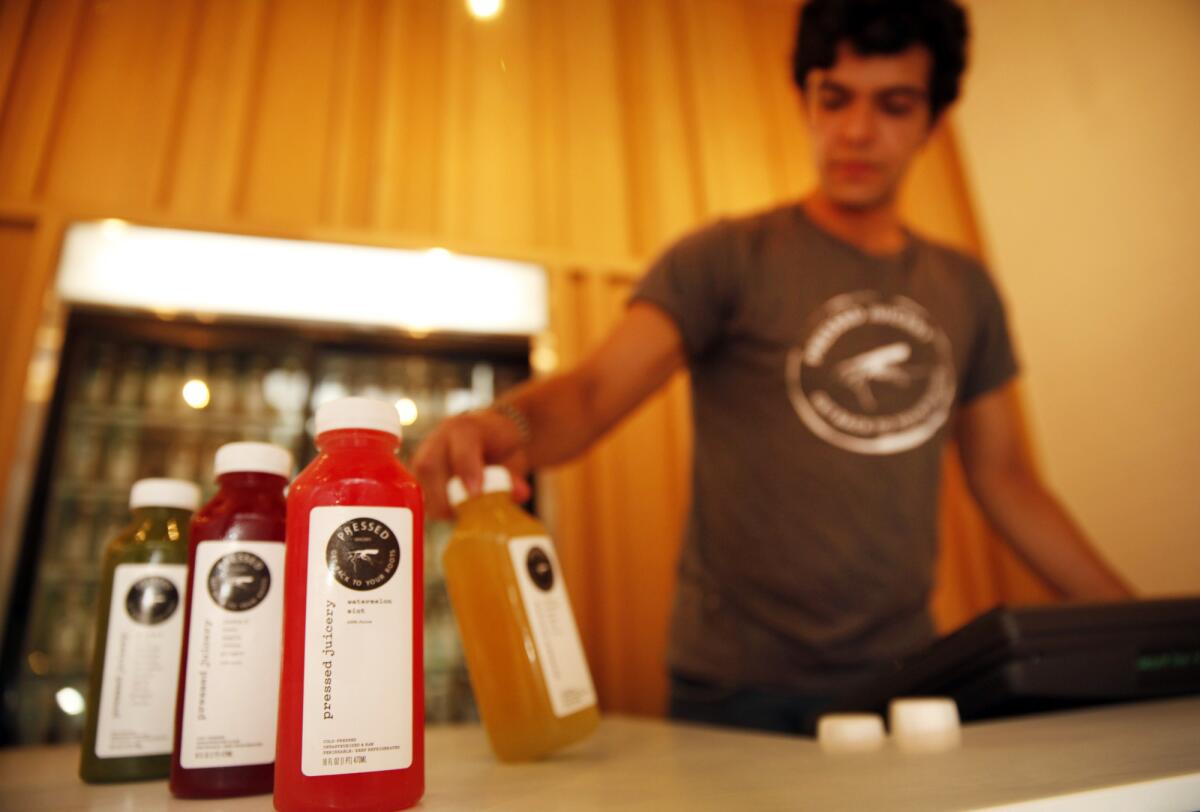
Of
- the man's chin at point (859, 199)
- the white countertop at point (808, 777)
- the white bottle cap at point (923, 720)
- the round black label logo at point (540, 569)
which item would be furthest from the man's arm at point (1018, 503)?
the round black label logo at point (540, 569)

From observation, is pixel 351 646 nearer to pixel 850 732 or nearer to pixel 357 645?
pixel 357 645

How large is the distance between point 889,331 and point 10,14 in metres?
1.11

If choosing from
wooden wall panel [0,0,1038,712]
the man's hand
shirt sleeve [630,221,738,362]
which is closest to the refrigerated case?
wooden wall panel [0,0,1038,712]

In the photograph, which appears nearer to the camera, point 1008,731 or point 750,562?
point 1008,731

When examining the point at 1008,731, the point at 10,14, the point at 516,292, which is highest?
the point at 516,292

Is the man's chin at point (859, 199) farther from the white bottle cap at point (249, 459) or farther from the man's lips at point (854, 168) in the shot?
the white bottle cap at point (249, 459)

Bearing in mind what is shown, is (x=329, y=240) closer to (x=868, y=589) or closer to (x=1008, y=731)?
(x=868, y=589)

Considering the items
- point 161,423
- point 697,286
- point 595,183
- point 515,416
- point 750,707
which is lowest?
point 750,707

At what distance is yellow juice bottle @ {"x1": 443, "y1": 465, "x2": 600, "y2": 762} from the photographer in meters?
0.51

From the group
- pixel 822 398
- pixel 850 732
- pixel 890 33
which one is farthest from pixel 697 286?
pixel 850 732

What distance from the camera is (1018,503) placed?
129 cm

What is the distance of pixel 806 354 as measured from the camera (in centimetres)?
115

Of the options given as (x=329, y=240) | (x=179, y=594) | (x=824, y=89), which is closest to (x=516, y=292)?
(x=329, y=240)

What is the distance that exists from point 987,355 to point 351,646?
4.13 ft
